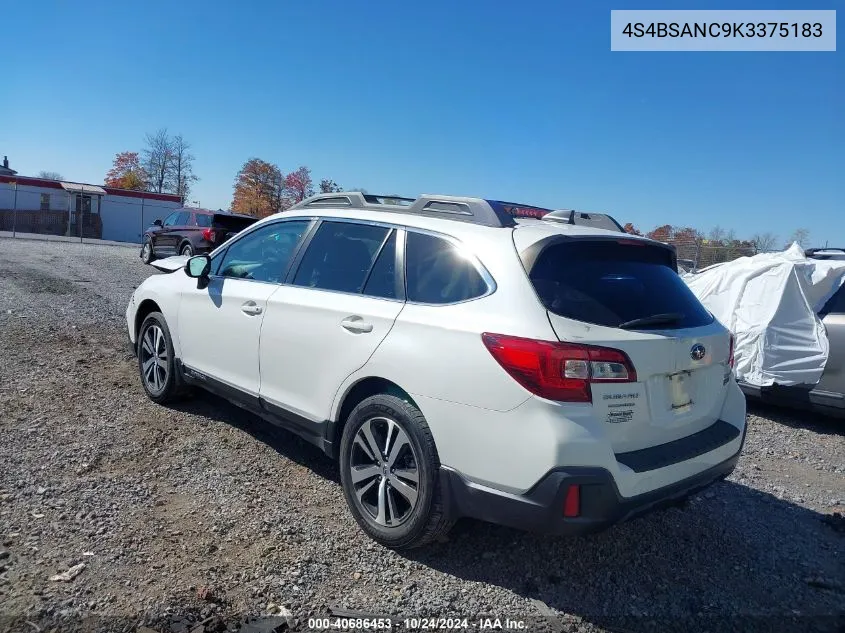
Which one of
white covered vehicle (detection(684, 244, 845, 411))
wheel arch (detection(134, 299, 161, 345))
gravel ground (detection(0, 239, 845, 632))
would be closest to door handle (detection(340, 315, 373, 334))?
gravel ground (detection(0, 239, 845, 632))

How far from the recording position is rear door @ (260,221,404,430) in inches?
130

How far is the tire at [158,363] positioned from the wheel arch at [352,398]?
1.99 m

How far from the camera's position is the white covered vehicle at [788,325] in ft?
18.5

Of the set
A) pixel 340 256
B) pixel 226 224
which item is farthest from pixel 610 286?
pixel 226 224

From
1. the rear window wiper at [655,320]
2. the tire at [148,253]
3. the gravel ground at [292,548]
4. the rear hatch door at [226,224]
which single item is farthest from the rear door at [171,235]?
the rear window wiper at [655,320]

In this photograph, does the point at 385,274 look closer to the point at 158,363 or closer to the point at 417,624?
the point at 417,624

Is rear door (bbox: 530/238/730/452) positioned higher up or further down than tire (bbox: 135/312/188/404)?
higher up

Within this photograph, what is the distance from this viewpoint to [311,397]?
11.7ft

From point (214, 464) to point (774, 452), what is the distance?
14.9 ft

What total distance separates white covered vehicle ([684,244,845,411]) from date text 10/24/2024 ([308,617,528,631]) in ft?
14.4

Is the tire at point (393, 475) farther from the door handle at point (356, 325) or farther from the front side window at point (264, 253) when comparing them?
the front side window at point (264, 253)

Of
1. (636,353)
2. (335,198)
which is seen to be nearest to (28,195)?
(335,198)

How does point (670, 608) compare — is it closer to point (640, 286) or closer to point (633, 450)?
point (633, 450)

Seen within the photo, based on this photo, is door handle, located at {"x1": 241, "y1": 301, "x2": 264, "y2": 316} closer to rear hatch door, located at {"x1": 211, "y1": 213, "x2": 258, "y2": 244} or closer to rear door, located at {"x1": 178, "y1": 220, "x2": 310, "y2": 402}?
rear door, located at {"x1": 178, "y1": 220, "x2": 310, "y2": 402}
